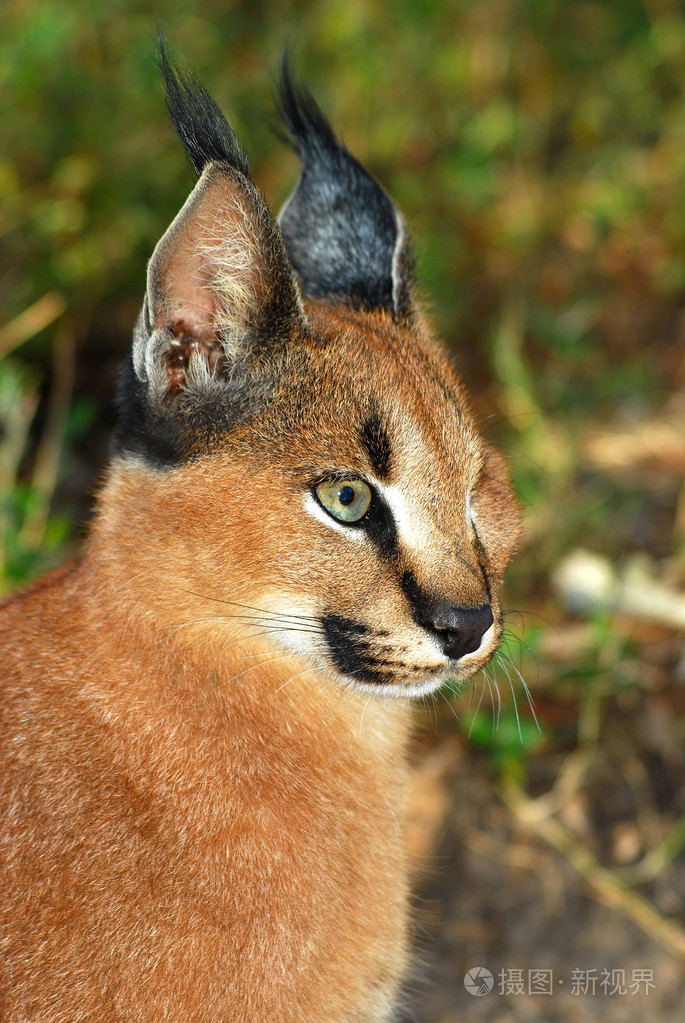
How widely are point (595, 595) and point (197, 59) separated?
4.64 m

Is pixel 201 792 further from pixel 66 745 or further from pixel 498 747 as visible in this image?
pixel 498 747

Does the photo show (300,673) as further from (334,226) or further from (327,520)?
(334,226)

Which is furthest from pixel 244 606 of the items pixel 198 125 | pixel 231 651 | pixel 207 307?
pixel 198 125

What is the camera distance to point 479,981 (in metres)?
4.20

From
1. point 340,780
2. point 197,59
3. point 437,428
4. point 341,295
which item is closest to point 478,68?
point 197,59

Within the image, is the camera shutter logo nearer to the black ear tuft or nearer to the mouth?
the mouth

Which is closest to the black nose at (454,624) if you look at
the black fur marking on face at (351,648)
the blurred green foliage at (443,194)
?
the black fur marking on face at (351,648)

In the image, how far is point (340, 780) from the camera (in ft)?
10.3

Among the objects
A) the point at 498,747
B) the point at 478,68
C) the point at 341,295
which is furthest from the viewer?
the point at 478,68

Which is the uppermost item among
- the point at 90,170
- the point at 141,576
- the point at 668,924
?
the point at 90,170

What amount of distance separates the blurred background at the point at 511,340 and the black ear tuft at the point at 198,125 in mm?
228

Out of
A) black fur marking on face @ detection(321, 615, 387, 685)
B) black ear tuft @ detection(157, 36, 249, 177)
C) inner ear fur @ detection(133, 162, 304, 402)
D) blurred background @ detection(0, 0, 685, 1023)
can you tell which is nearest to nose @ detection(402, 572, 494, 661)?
black fur marking on face @ detection(321, 615, 387, 685)

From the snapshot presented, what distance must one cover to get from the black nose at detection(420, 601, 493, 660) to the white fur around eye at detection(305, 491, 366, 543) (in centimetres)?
27

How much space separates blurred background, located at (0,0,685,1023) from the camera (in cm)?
441
